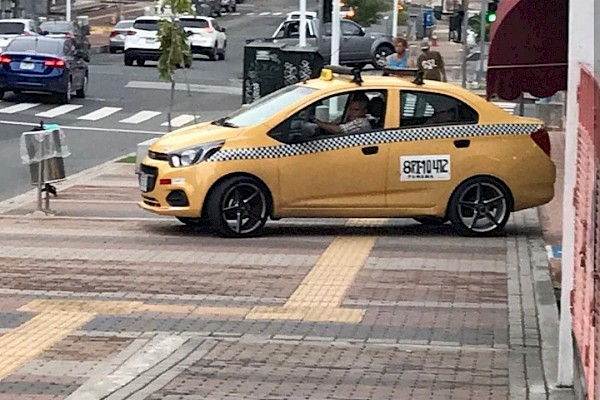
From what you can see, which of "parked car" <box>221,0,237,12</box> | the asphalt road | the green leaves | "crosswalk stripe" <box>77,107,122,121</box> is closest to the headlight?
the asphalt road

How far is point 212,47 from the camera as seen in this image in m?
53.5

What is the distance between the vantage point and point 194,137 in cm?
1525

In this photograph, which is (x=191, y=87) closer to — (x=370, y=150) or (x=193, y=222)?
(x=193, y=222)

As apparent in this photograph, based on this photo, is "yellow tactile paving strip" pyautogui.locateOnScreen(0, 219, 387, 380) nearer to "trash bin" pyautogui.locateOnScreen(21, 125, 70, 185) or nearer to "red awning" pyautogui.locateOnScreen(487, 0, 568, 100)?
"red awning" pyautogui.locateOnScreen(487, 0, 568, 100)

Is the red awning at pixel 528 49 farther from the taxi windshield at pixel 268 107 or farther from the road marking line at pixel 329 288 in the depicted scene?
the taxi windshield at pixel 268 107

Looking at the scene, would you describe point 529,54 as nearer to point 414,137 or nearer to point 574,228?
point 414,137

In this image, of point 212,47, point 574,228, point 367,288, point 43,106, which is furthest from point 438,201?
point 212,47

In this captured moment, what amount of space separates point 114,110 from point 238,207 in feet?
66.3

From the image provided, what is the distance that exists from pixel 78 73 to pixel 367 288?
25776mm

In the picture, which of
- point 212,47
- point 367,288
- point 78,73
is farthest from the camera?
point 212,47

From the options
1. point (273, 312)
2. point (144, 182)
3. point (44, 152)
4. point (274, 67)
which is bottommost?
point (273, 312)

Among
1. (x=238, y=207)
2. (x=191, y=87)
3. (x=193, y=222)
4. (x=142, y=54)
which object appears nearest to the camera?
(x=238, y=207)

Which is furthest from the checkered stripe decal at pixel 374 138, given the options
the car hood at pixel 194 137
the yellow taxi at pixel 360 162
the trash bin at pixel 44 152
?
the trash bin at pixel 44 152

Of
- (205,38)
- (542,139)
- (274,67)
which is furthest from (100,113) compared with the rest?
(205,38)
